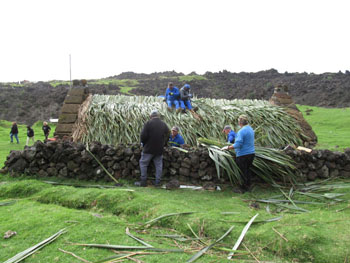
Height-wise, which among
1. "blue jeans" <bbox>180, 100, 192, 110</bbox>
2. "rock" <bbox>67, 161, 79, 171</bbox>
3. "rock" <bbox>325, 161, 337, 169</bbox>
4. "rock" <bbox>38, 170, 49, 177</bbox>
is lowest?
"rock" <bbox>38, 170, 49, 177</bbox>

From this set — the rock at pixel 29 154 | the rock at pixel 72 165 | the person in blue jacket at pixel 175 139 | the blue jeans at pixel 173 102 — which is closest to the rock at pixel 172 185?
the person in blue jacket at pixel 175 139

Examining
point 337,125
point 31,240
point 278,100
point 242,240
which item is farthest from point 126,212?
point 337,125

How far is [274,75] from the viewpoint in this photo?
45219mm

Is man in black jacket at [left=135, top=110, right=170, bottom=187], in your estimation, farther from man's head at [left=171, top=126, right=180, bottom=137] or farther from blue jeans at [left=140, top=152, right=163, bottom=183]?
man's head at [left=171, top=126, right=180, bottom=137]

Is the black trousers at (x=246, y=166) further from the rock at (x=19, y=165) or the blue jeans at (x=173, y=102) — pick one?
the rock at (x=19, y=165)

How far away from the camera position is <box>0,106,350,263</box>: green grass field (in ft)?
10.3

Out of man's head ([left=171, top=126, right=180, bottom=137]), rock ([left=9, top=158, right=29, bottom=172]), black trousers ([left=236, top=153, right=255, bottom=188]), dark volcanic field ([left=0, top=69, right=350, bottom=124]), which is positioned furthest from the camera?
dark volcanic field ([left=0, top=69, right=350, bottom=124])

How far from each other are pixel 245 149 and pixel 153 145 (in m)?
1.93

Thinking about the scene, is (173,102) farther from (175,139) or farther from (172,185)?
(172,185)

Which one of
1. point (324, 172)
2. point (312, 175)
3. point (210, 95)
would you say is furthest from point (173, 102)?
point (210, 95)

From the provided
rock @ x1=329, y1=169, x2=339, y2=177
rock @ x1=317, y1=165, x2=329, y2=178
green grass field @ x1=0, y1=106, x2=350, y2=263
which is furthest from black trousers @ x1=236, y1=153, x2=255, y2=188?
rock @ x1=329, y1=169, x2=339, y2=177

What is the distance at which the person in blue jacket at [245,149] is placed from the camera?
5.36 m

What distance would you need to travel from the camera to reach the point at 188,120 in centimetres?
841

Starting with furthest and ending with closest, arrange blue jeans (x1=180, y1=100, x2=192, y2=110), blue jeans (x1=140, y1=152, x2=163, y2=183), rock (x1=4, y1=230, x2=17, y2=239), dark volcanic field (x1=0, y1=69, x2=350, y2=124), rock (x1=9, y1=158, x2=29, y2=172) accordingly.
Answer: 1. dark volcanic field (x1=0, y1=69, x2=350, y2=124)
2. blue jeans (x1=180, y1=100, x2=192, y2=110)
3. rock (x1=9, y1=158, x2=29, y2=172)
4. blue jeans (x1=140, y1=152, x2=163, y2=183)
5. rock (x1=4, y1=230, x2=17, y2=239)
